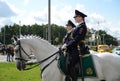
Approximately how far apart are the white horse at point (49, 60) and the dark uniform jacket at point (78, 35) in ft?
2.43

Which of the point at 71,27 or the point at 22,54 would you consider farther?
the point at 71,27

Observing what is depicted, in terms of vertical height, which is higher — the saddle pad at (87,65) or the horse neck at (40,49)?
the horse neck at (40,49)

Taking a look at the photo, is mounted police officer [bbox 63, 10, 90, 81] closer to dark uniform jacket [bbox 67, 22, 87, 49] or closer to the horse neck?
dark uniform jacket [bbox 67, 22, 87, 49]

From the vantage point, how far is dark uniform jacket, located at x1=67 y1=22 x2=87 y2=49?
30.5 ft

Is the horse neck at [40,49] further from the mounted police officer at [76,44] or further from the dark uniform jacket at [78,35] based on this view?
the dark uniform jacket at [78,35]

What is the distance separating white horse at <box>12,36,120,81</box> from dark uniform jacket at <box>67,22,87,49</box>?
0.74 m

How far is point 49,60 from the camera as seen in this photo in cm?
978

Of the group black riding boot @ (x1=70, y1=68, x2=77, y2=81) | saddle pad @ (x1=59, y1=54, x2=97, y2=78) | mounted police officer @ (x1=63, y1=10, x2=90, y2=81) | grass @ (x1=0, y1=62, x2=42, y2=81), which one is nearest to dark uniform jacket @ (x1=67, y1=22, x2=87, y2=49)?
mounted police officer @ (x1=63, y1=10, x2=90, y2=81)

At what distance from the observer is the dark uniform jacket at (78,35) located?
9305 mm

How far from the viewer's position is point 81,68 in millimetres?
9586

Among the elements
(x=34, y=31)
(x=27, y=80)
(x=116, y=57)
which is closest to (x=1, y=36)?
(x=34, y=31)

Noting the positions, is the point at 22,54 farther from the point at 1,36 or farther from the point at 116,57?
the point at 1,36

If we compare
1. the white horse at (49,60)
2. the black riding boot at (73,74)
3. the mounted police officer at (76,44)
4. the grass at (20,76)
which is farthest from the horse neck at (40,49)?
the grass at (20,76)

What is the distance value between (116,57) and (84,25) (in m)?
1.49
